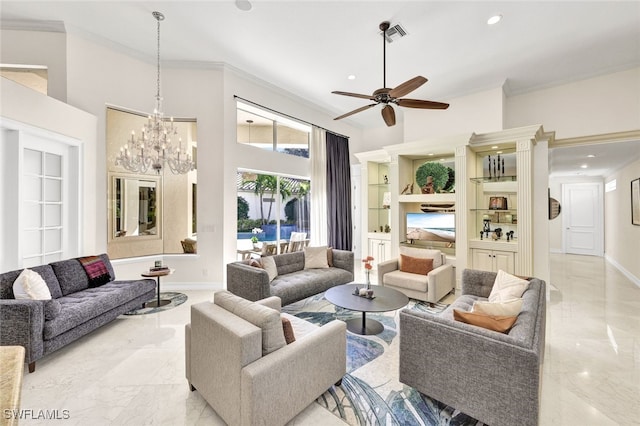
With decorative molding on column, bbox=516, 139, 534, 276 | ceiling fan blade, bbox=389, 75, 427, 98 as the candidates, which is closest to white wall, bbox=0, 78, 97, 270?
ceiling fan blade, bbox=389, 75, 427, 98

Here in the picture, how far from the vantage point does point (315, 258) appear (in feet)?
14.9

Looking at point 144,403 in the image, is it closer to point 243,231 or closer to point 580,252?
point 243,231

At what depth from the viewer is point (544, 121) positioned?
4.80m

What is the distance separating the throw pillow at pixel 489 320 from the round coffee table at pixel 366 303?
35.5 inches

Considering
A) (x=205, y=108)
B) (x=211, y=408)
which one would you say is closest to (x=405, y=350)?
(x=211, y=408)

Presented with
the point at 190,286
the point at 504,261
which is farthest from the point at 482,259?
the point at 190,286

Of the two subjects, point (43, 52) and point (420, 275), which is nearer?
point (43, 52)

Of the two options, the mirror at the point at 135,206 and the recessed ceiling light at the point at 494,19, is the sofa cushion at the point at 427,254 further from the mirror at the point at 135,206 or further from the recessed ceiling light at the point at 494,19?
the mirror at the point at 135,206

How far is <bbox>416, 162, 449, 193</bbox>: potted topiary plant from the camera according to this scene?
508 centimetres

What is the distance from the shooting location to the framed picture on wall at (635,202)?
5.15 metres

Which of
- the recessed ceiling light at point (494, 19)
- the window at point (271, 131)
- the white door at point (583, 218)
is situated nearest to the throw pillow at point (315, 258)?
the window at point (271, 131)

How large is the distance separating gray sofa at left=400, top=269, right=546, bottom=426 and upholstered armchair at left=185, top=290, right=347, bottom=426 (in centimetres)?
55

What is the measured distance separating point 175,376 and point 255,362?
1215 mm

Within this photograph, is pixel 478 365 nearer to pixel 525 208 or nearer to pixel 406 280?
pixel 406 280
